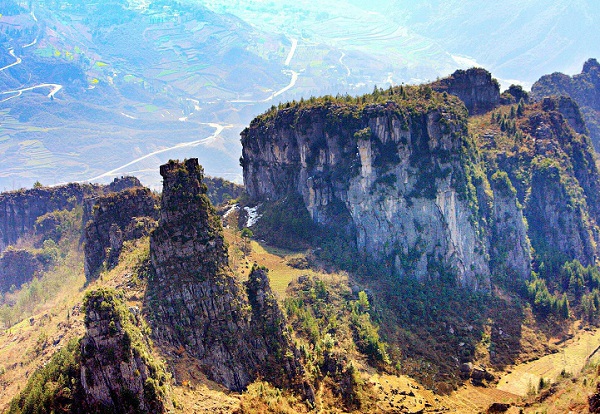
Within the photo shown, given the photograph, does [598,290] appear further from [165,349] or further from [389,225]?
[165,349]

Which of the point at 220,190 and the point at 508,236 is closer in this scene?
the point at 508,236

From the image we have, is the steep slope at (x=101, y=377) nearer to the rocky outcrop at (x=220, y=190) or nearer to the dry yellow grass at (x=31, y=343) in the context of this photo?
the dry yellow grass at (x=31, y=343)

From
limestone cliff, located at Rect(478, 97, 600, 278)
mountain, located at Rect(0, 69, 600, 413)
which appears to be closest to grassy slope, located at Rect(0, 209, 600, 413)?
mountain, located at Rect(0, 69, 600, 413)

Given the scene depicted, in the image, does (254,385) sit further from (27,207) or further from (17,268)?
(27,207)

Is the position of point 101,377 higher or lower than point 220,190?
lower

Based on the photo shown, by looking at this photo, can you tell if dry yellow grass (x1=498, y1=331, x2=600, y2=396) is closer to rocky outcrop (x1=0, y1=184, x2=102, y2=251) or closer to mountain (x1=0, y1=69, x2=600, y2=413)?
mountain (x1=0, y1=69, x2=600, y2=413)

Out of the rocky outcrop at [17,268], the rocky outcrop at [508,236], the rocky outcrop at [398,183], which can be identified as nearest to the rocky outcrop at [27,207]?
the rocky outcrop at [17,268]

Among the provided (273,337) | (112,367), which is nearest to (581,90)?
(273,337)
